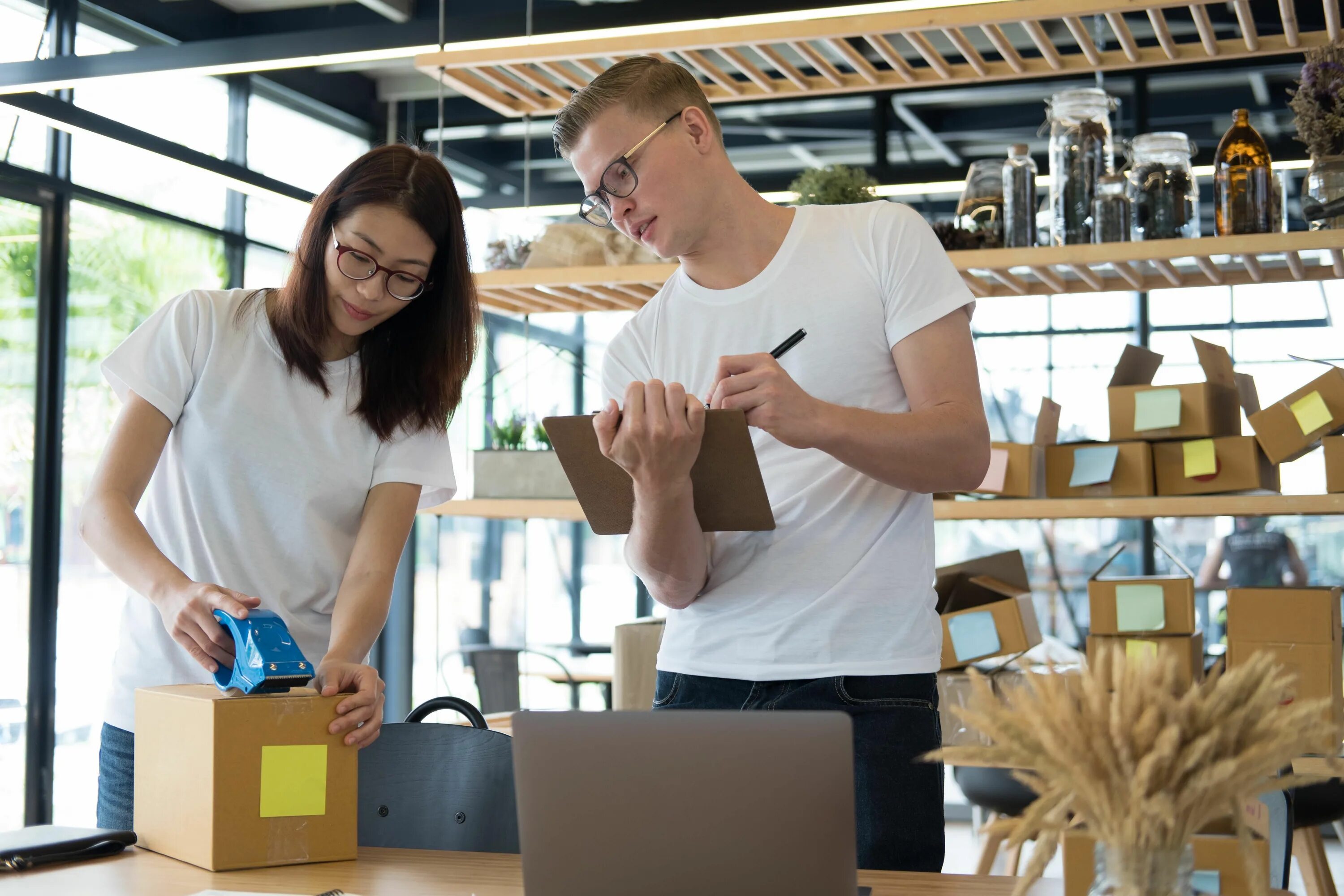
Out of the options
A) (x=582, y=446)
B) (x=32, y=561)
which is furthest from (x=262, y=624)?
(x=32, y=561)

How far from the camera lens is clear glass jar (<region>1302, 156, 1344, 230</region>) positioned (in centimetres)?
266

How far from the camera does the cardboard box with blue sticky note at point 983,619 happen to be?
9.73ft

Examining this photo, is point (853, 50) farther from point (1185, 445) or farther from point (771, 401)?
point (771, 401)

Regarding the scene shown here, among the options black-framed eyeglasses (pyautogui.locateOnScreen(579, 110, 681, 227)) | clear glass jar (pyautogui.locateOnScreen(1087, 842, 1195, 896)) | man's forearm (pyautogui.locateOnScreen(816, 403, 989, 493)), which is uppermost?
black-framed eyeglasses (pyautogui.locateOnScreen(579, 110, 681, 227))

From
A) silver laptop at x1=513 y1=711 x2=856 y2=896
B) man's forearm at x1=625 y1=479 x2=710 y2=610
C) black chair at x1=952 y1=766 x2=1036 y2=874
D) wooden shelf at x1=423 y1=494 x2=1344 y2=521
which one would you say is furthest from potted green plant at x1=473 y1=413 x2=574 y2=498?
silver laptop at x1=513 y1=711 x2=856 y2=896

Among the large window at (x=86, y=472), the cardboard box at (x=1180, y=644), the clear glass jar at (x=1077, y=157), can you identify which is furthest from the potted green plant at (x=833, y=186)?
the large window at (x=86, y=472)

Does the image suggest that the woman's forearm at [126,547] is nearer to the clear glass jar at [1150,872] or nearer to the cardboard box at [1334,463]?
the clear glass jar at [1150,872]

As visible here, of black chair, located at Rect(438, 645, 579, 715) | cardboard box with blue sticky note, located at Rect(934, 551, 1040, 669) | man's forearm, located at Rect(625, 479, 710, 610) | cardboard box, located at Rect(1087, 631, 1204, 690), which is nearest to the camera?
man's forearm, located at Rect(625, 479, 710, 610)

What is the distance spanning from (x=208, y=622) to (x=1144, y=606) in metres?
2.09

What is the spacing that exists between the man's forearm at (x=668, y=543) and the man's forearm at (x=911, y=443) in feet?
0.61

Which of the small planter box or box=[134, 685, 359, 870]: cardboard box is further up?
the small planter box

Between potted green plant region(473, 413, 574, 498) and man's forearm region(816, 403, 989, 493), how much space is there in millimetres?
1743

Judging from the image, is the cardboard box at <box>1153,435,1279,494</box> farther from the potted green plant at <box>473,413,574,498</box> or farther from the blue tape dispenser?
the blue tape dispenser

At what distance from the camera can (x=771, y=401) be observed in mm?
1434
